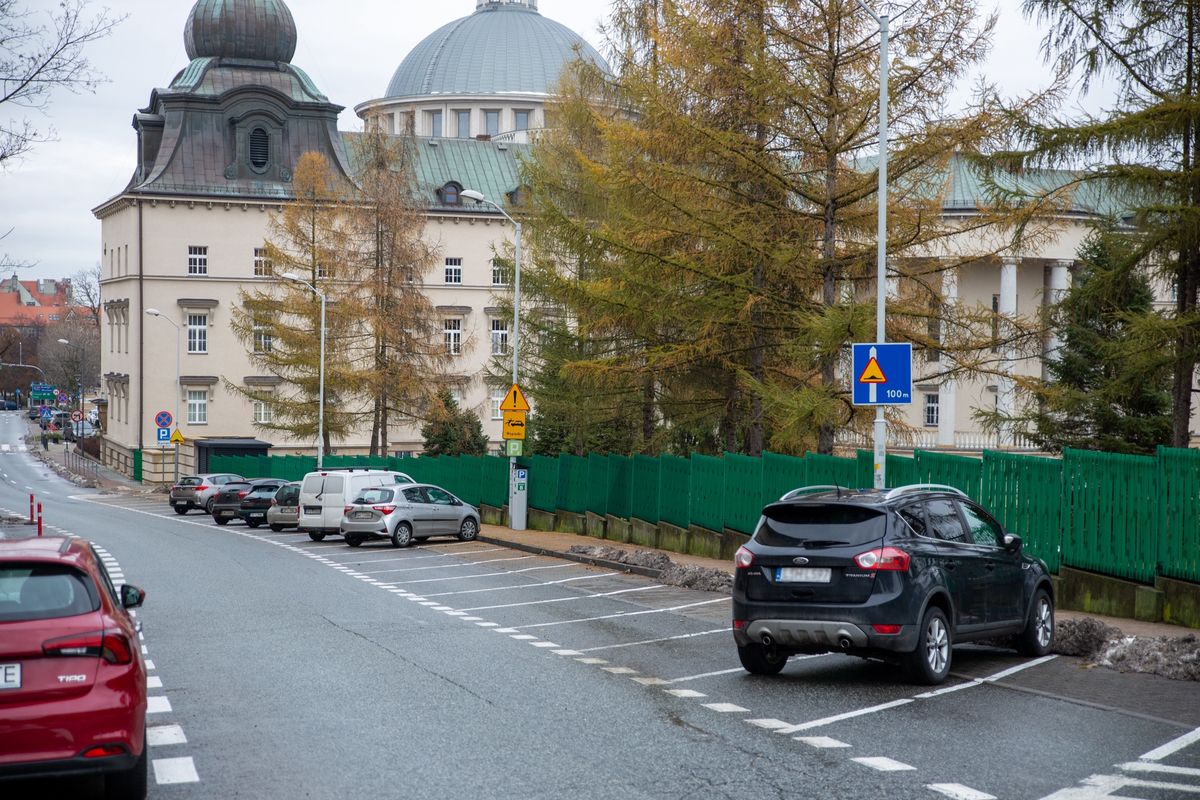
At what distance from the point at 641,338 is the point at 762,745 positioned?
70.6 ft

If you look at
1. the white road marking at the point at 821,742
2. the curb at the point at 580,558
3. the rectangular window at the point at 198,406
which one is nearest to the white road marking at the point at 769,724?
the white road marking at the point at 821,742

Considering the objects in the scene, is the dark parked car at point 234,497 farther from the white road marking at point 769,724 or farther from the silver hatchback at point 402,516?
the white road marking at point 769,724

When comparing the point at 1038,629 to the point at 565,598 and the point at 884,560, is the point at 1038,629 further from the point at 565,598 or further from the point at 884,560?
the point at 565,598

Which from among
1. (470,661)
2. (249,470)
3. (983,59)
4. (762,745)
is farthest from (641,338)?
(249,470)

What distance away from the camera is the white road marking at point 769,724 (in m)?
10.5

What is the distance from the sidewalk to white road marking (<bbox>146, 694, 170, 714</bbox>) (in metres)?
9.83

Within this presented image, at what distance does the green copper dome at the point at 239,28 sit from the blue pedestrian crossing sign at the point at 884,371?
218ft

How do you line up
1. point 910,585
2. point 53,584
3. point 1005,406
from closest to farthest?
point 53,584
point 910,585
point 1005,406

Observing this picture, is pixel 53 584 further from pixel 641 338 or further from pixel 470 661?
pixel 641 338

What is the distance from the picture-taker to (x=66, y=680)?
25.7ft

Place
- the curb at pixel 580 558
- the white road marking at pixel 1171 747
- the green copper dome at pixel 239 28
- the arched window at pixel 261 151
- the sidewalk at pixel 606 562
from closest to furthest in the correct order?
1. the white road marking at pixel 1171 747
2. the sidewalk at pixel 606 562
3. the curb at pixel 580 558
4. the green copper dome at pixel 239 28
5. the arched window at pixel 261 151

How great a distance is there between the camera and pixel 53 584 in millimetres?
8281

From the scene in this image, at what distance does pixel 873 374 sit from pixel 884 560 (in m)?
7.09

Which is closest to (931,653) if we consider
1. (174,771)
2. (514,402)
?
(174,771)
